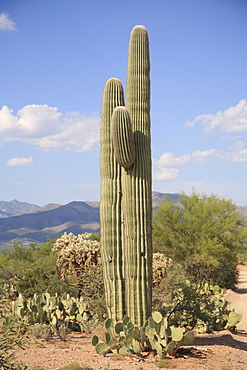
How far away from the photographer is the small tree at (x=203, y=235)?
18484 millimetres

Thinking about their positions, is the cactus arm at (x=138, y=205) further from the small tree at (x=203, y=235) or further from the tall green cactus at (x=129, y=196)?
the small tree at (x=203, y=235)

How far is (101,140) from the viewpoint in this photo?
8.99 metres

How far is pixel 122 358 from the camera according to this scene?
7180 mm

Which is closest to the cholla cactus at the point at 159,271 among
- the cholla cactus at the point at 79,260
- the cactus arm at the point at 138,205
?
the cholla cactus at the point at 79,260

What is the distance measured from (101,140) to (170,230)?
1145 centimetres

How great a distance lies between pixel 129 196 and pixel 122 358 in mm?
2978

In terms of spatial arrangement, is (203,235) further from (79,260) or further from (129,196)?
(129,196)

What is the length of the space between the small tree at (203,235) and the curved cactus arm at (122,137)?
10.9 meters

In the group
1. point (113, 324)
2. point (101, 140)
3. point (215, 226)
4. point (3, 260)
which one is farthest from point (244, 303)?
point (3, 260)

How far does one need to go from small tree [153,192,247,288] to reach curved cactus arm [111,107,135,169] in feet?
35.7

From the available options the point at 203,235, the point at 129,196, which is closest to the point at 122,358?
the point at 129,196

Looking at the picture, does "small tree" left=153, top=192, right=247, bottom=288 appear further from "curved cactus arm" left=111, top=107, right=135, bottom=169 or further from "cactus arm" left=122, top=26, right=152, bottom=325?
"curved cactus arm" left=111, top=107, right=135, bottom=169

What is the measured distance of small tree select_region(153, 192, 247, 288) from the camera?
1848 centimetres

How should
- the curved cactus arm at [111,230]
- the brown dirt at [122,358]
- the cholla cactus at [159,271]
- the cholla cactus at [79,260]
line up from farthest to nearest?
the cholla cactus at [159,271], the cholla cactus at [79,260], the curved cactus arm at [111,230], the brown dirt at [122,358]
